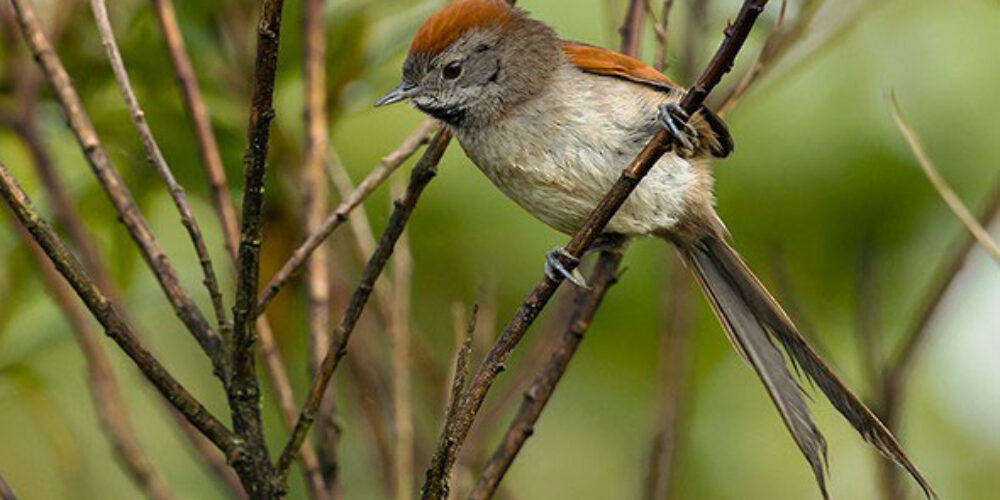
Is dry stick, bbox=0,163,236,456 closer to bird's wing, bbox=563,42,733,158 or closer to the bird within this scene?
the bird

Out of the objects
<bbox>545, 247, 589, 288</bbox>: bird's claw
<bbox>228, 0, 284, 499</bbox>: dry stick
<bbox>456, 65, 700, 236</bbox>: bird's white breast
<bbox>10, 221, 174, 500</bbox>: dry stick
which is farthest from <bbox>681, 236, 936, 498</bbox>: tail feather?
<bbox>10, 221, 174, 500</bbox>: dry stick

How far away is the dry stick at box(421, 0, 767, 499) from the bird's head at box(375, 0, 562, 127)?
93cm

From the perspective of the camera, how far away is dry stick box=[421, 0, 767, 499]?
2.22 m

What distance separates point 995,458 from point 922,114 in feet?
3.54

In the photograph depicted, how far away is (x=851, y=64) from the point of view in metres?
4.58

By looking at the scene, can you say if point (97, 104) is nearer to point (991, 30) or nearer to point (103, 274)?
point (103, 274)

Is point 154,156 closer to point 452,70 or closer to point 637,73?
point 452,70

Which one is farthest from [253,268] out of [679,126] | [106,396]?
[106,396]

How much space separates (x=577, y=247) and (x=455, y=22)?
1076 millimetres

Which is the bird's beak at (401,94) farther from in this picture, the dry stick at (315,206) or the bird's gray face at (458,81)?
the dry stick at (315,206)

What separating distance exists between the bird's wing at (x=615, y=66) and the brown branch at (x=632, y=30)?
0.11 ft

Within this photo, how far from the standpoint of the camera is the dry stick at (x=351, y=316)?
254 centimetres

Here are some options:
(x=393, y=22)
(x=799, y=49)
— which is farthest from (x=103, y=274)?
(x=799, y=49)

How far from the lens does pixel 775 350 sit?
10.7 ft
